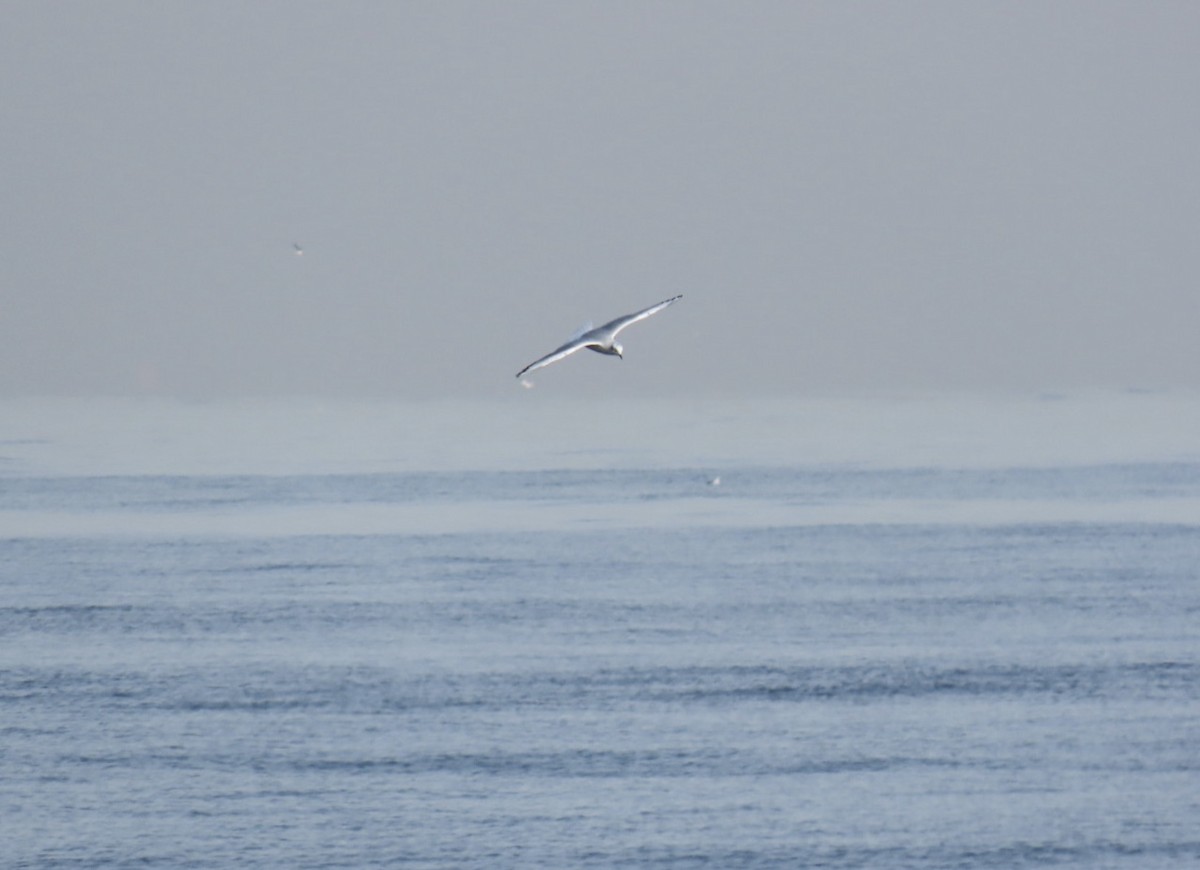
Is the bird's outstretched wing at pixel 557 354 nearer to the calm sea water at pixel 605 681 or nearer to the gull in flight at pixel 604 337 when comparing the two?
the gull in flight at pixel 604 337

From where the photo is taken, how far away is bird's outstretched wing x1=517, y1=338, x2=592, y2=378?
16342 millimetres

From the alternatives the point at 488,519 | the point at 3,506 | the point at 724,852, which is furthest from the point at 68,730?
the point at 3,506

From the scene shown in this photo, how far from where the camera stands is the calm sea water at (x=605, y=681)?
25.9 metres

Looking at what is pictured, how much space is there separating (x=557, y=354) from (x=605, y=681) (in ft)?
60.8

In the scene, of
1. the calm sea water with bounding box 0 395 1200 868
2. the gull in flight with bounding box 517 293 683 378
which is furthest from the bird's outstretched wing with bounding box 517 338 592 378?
the calm sea water with bounding box 0 395 1200 868

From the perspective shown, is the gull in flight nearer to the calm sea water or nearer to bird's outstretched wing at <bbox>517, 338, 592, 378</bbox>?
bird's outstretched wing at <bbox>517, 338, 592, 378</bbox>

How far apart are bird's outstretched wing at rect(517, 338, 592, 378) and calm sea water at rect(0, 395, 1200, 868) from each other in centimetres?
896

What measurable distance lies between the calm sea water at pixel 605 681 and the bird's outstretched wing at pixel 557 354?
8961mm

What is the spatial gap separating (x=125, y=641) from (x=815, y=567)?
2102cm

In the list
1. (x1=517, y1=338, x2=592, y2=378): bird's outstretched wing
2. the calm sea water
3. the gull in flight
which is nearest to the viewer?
(x1=517, y1=338, x2=592, y2=378): bird's outstretched wing

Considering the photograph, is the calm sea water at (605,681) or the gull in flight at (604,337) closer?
the gull in flight at (604,337)

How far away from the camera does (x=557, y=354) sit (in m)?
17.2

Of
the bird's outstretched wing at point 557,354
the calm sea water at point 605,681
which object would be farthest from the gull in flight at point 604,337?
the calm sea water at point 605,681

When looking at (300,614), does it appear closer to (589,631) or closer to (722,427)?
(589,631)
